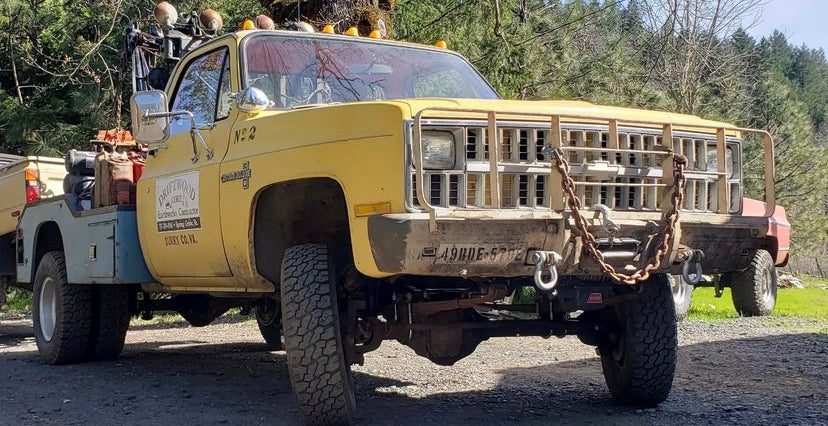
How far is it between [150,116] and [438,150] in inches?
95.0

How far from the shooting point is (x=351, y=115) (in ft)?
15.4

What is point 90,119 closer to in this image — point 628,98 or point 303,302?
point 628,98

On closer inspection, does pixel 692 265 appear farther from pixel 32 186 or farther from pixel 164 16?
pixel 32 186

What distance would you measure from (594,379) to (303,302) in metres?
3.17

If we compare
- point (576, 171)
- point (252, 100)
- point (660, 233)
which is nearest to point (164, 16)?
point (252, 100)

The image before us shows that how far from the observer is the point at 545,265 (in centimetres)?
444

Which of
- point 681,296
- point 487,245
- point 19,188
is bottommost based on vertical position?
point 681,296

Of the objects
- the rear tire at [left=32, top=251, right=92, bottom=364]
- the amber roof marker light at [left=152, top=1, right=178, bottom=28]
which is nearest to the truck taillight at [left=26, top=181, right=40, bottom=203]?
the rear tire at [left=32, top=251, right=92, bottom=364]

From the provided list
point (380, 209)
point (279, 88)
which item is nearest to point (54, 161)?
point (279, 88)

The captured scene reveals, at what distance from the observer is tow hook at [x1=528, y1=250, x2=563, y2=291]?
4383 mm

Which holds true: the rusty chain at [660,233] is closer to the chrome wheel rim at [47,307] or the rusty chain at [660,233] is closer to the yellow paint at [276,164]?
the yellow paint at [276,164]

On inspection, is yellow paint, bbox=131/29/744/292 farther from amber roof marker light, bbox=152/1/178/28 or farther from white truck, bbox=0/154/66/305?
white truck, bbox=0/154/66/305

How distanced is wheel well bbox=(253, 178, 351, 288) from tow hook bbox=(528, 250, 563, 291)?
131cm

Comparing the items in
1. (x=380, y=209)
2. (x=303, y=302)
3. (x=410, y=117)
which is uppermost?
(x=410, y=117)
